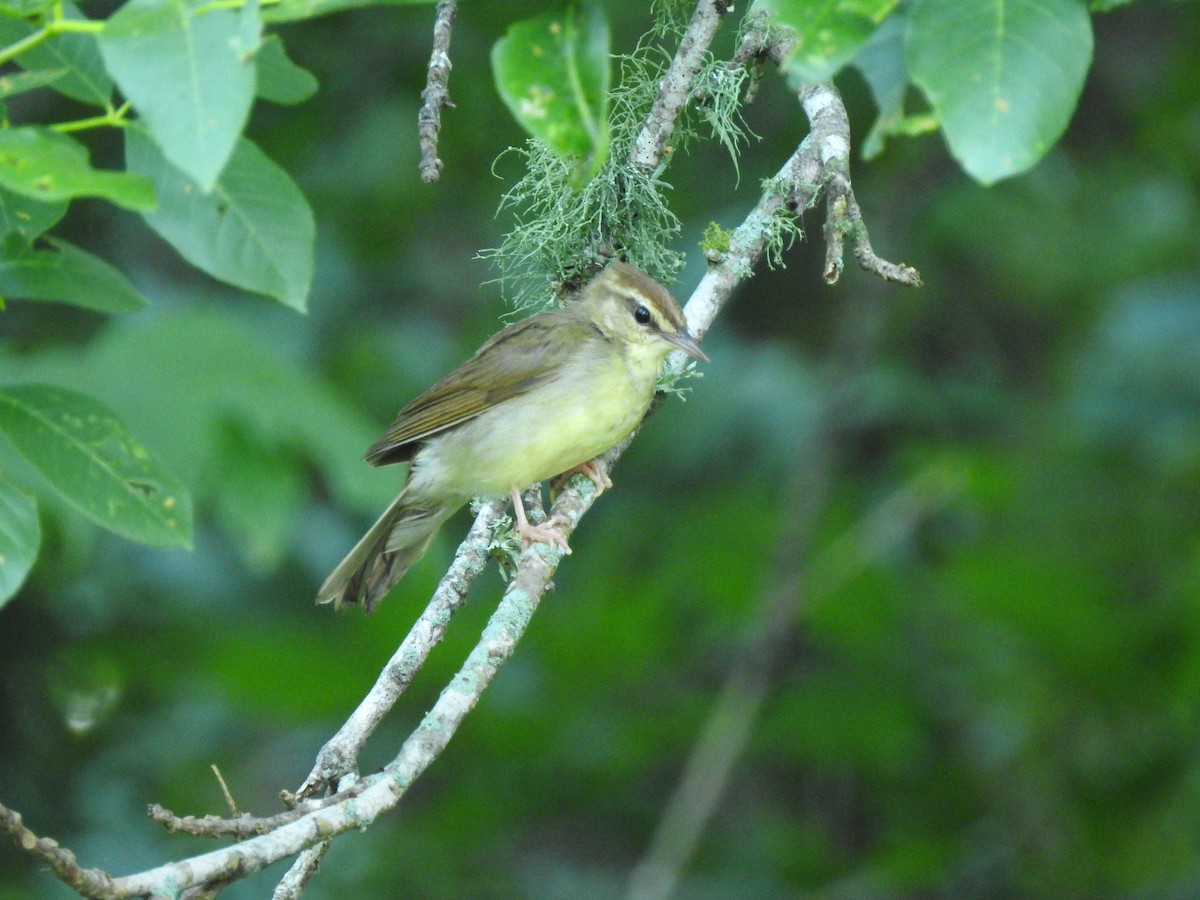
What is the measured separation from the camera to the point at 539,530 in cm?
415

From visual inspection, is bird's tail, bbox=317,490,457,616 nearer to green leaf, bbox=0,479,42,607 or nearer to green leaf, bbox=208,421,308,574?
green leaf, bbox=208,421,308,574

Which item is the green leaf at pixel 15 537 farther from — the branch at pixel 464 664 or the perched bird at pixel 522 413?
the perched bird at pixel 522 413

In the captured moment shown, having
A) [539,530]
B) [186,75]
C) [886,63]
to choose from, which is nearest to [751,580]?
[539,530]

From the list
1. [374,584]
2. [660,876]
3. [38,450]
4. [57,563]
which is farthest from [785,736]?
[38,450]

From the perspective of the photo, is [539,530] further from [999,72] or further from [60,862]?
[999,72]

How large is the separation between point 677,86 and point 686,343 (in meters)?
0.86

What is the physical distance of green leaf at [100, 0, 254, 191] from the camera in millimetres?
1899

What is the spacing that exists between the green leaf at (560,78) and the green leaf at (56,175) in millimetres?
563

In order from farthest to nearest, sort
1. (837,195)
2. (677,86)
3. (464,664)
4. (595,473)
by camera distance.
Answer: (595,473) < (677,86) < (837,195) < (464,664)

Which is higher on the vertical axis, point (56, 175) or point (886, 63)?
point (56, 175)

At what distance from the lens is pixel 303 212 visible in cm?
229

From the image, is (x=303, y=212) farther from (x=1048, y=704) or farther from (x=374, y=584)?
(x=1048, y=704)

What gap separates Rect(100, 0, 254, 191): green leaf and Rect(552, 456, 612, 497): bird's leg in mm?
2753

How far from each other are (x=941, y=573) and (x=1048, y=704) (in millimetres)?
901
